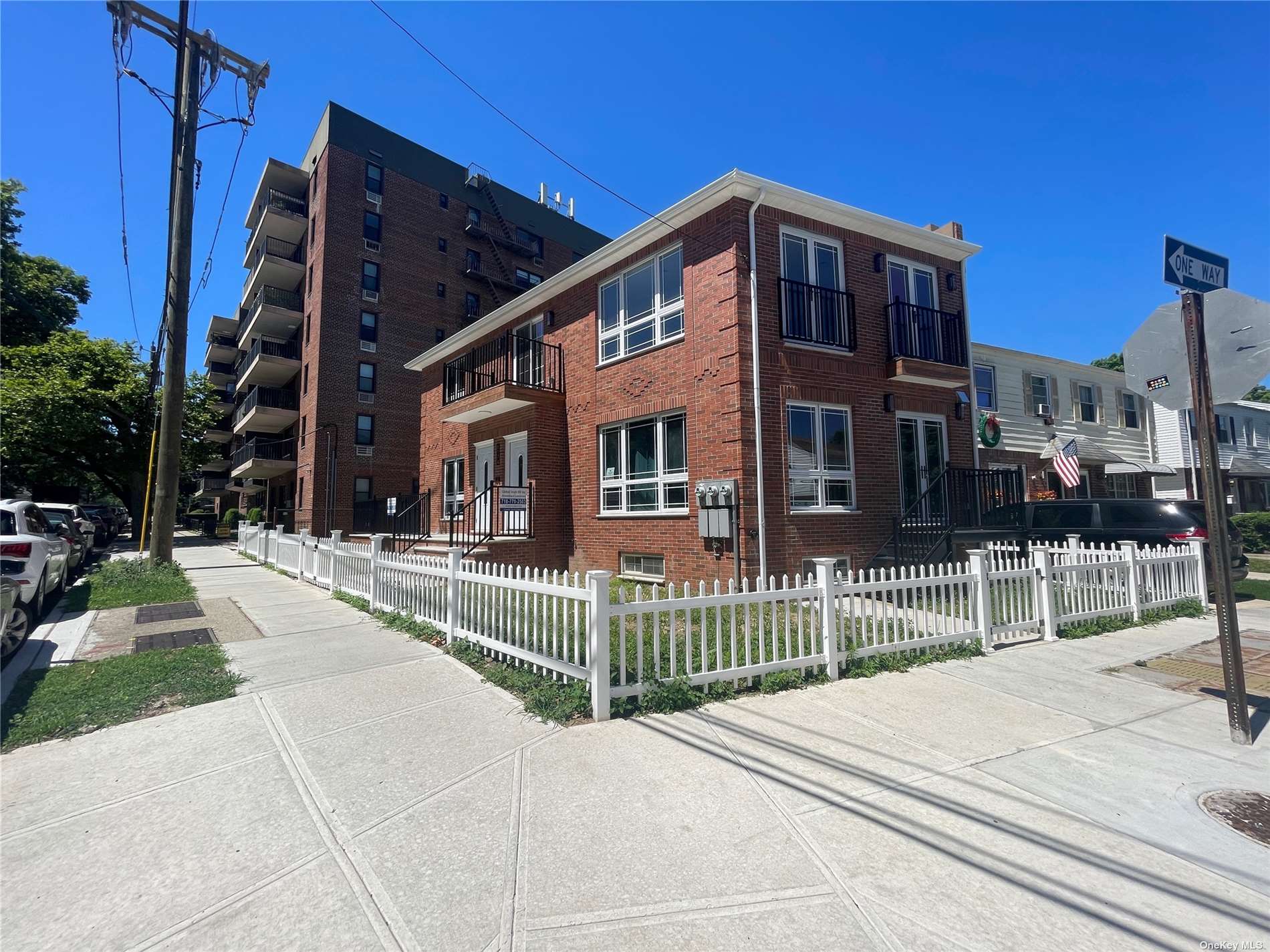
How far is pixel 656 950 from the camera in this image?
2.15 metres

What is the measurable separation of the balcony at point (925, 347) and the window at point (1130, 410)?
13.0 m

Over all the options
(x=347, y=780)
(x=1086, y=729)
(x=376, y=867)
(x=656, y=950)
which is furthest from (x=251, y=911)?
(x=1086, y=729)

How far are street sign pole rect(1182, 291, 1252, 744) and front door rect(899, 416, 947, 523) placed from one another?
19.1ft

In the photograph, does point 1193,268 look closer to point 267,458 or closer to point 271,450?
point 267,458

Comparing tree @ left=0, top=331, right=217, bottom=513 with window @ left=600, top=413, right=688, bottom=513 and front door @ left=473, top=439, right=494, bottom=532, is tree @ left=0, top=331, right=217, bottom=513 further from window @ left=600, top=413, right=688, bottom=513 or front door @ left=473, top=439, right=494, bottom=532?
window @ left=600, top=413, right=688, bottom=513

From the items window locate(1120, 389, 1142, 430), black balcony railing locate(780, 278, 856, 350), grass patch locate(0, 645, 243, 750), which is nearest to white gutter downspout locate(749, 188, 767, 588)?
black balcony railing locate(780, 278, 856, 350)

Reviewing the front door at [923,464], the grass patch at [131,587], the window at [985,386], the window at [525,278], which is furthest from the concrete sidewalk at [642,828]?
the window at [525,278]

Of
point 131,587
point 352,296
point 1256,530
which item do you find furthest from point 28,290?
point 1256,530

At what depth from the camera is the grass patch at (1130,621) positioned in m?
7.30

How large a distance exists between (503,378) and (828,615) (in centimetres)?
1149

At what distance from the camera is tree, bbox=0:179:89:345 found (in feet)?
89.5

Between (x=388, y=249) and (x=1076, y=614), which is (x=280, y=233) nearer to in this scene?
(x=388, y=249)

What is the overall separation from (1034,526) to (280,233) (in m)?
35.3

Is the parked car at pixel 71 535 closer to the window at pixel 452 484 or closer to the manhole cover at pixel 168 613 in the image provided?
the manhole cover at pixel 168 613
